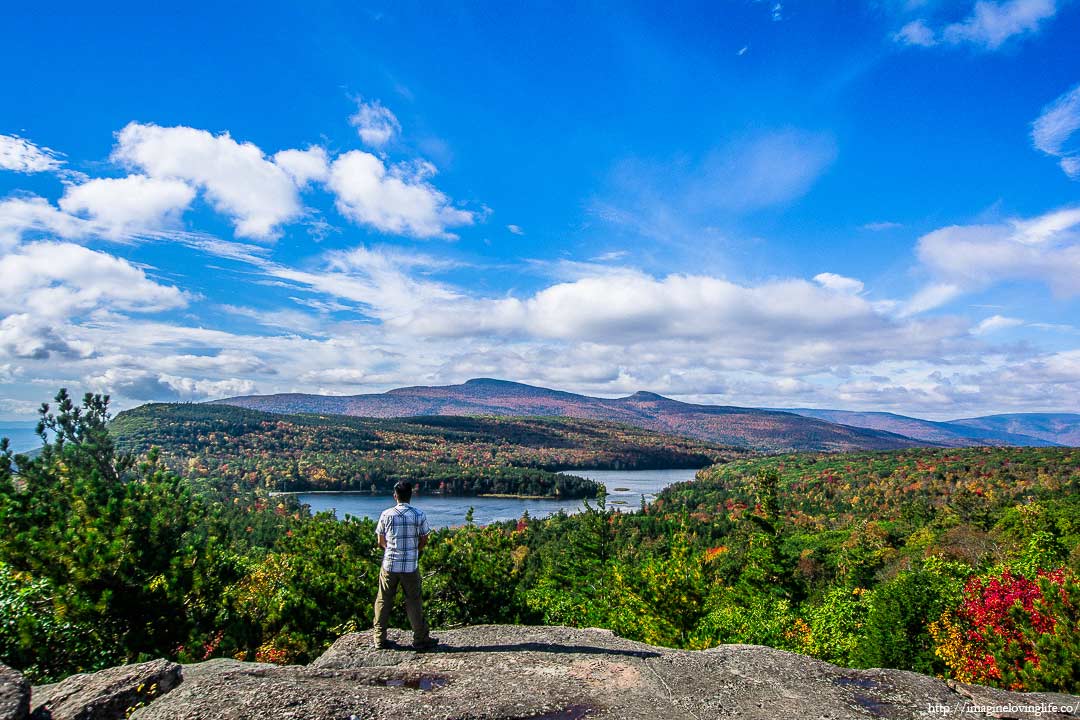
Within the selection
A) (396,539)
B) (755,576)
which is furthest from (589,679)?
(755,576)

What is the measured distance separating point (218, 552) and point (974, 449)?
196473mm

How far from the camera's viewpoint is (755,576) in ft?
156

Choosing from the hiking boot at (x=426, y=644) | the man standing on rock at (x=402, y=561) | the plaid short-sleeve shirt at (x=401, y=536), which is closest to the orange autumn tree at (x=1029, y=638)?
the hiking boot at (x=426, y=644)

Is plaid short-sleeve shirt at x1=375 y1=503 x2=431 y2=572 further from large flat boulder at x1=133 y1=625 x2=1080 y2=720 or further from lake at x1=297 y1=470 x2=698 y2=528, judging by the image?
lake at x1=297 y1=470 x2=698 y2=528

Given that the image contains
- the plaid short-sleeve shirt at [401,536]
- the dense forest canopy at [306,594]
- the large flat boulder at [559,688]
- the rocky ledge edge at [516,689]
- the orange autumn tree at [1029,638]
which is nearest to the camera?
the rocky ledge edge at [516,689]

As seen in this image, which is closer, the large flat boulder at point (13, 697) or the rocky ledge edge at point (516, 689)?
the large flat boulder at point (13, 697)

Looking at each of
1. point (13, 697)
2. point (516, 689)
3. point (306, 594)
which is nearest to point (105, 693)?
point (13, 697)

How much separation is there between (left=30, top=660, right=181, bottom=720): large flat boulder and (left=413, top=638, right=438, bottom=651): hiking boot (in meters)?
3.08

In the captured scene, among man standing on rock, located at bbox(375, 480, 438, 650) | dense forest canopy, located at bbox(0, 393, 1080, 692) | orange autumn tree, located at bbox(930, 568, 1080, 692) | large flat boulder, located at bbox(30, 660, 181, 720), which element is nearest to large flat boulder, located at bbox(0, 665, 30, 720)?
large flat boulder, located at bbox(30, 660, 181, 720)

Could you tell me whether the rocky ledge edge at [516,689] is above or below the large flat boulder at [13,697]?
below

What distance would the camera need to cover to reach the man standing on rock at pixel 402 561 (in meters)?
8.31

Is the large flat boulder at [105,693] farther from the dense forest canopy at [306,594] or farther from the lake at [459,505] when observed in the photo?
the lake at [459,505]

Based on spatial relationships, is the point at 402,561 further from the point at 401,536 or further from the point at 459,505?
A: the point at 459,505

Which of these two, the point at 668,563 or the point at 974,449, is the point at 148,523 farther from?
the point at 974,449
